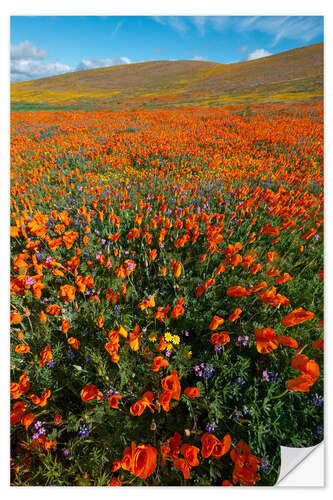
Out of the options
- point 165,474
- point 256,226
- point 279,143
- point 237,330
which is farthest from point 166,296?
point 279,143

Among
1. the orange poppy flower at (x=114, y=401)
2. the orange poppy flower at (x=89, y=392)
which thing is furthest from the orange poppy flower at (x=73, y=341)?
the orange poppy flower at (x=114, y=401)

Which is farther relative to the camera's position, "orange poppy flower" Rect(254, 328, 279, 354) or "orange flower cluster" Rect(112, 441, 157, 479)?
"orange poppy flower" Rect(254, 328, 279, 354)

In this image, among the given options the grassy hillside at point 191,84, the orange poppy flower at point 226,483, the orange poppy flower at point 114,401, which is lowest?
the orange poppy flower at point 226,483

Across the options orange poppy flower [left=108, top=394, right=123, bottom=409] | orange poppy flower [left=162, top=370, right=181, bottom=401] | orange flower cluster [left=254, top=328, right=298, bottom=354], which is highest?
orange flower cluster [left=254, top=328, right=298, bottom=354]

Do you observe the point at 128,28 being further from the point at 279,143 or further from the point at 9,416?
the point at 279,143

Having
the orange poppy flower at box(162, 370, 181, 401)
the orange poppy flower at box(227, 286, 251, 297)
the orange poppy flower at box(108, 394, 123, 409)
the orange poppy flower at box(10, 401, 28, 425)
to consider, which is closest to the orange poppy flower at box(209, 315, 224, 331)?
the orange poppy flower at box(227, 286, 251, 297)

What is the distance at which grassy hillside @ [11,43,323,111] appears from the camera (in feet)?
14.8

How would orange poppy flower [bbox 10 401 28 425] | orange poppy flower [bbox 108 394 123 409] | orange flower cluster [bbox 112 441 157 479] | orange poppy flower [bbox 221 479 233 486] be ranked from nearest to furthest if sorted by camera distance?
orange flower cluster [bbox 112 441 157 479], orange poppy flower [bbox 108 394 123 409], orange poppy flower [bbox 221 479 233 486], orange poppy flower [bbox 10 401 28 425]

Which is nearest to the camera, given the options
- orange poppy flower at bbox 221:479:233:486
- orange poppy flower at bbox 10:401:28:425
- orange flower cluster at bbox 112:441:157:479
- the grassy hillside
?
orange flower cluster at bbox 112:441:157:479

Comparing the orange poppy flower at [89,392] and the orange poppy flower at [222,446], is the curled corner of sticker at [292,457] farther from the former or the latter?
the orange poppy flower at [89,392]

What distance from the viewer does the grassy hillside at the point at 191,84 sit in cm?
451

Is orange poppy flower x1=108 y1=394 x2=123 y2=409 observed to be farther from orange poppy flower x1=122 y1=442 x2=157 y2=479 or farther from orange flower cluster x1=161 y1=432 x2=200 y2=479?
orange flower cluster x1=161 y1=432 x2=200 y2=479

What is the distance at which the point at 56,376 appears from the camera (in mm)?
1472

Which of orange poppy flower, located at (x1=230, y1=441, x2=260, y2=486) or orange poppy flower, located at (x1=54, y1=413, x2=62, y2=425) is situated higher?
orange poppy flower, located at (x1=54, y1=413, x2=62, y2=425)
